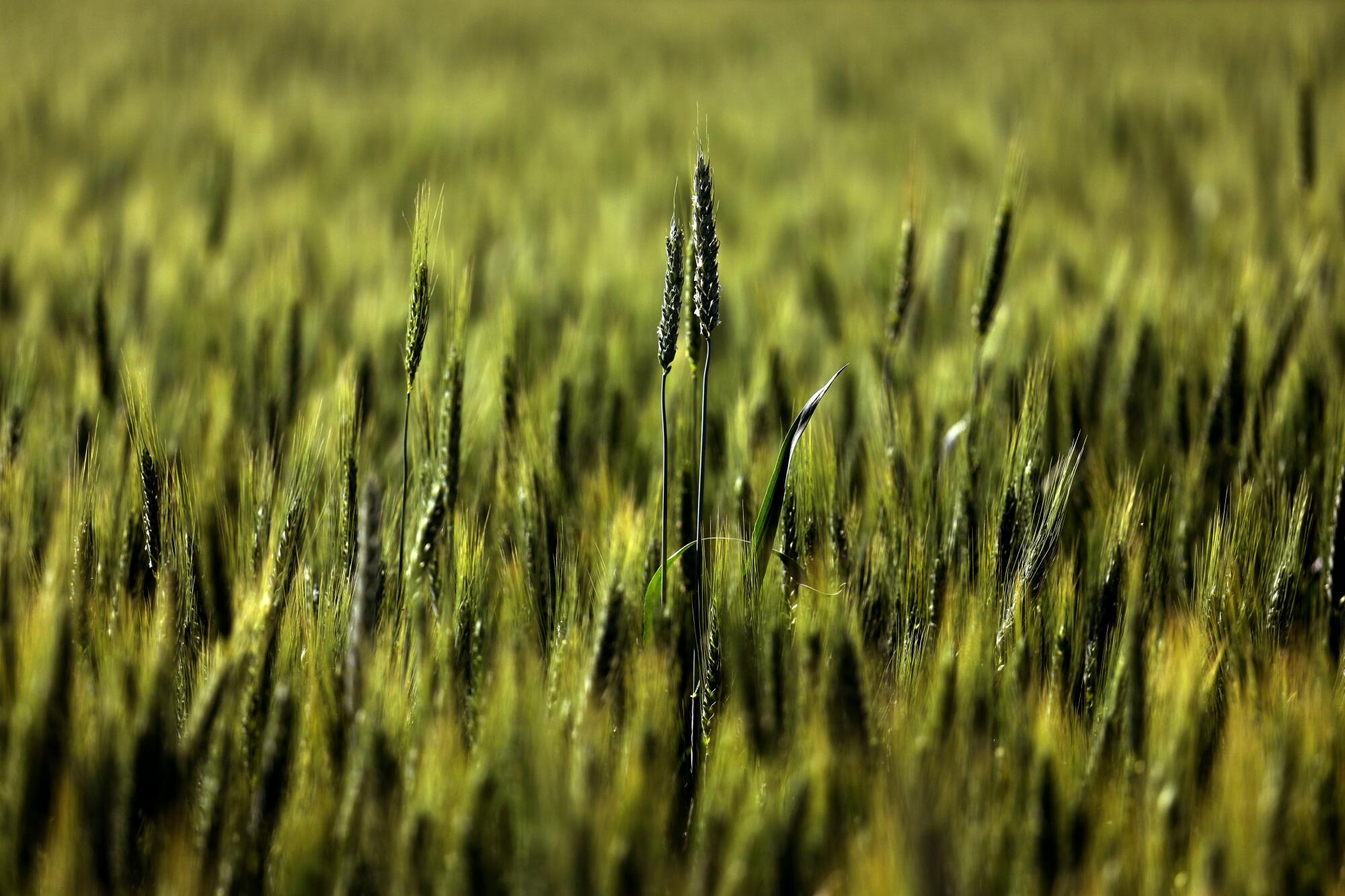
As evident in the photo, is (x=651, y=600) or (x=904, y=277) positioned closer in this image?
(x=651, y=600)

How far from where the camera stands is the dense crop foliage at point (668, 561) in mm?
623

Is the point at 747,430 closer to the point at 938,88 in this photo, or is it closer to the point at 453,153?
the point at 453,153

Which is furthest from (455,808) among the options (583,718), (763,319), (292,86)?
(292,86)

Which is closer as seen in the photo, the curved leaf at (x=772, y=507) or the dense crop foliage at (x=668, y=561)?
the dense crop foliage at (x=668, y=561)

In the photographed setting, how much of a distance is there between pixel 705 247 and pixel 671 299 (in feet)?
0.17

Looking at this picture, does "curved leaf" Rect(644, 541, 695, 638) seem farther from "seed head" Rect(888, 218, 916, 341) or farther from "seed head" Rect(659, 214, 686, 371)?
"seed head" Rect(888, 218, 916, 341)

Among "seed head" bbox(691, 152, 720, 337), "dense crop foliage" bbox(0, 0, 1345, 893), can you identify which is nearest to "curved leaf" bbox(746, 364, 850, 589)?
"dense crop foliage" bbox(0, 0, 1345, 893)

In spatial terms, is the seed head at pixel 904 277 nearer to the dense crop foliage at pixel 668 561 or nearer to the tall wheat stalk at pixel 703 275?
the dense crop foliage at pixel 668 561

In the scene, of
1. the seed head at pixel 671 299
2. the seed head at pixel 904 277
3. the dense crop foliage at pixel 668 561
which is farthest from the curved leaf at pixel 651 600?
the seed head at pixel 904 277

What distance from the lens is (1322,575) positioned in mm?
988

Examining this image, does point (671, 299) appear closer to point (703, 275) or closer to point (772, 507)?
point (703, 275)

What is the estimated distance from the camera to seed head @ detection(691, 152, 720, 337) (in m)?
0.76

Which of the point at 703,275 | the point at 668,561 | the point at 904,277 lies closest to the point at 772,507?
the point at 668,561

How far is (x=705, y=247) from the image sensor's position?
0.77 metres
